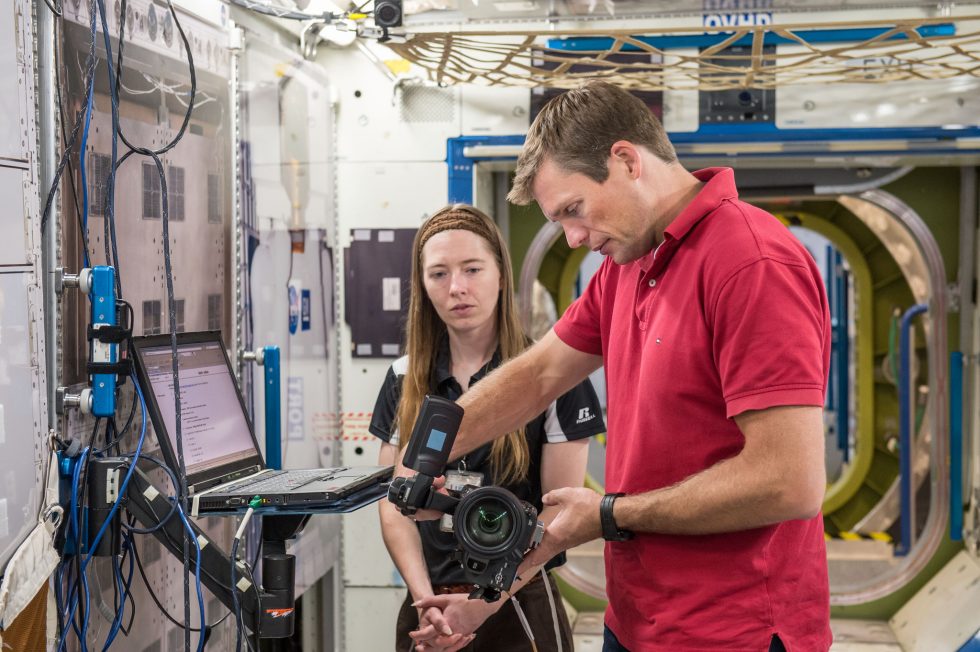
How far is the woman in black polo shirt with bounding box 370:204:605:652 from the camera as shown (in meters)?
2.77

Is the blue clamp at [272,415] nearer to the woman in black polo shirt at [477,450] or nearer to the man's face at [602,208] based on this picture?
the woman in black polo shirt at [477,450]

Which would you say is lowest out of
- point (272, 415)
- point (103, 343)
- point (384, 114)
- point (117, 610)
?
point (117, 610)

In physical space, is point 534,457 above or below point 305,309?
below

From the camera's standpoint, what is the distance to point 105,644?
260cm

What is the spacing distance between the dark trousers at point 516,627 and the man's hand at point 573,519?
79 centimetres

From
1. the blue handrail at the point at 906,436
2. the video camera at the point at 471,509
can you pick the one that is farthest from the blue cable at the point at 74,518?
the blue handrail at the point at 906,436

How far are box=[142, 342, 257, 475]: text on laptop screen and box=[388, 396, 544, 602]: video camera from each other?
74 centimetres

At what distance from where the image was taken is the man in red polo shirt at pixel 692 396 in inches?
70.7

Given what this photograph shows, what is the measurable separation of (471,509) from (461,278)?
3.23 ft

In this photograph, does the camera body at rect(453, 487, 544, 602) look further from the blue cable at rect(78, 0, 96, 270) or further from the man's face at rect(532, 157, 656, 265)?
the blue cable at rect(78, 0, 96, 270)

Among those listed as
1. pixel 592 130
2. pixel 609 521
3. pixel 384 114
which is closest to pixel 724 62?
pixel 384 114

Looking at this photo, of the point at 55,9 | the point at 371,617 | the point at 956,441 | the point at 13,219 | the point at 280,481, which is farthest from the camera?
the point at 956,441

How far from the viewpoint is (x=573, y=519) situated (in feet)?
6.64

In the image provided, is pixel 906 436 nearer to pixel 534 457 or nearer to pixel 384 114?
pixel 384 114
